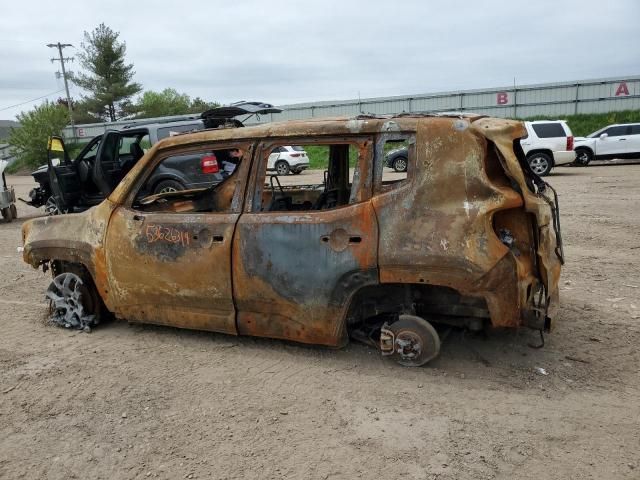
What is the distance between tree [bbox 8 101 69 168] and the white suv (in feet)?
99.1

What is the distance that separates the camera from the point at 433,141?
3436 mm

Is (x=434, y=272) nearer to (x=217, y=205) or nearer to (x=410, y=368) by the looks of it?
(x=410, y=368)

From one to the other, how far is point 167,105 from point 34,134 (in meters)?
22.7

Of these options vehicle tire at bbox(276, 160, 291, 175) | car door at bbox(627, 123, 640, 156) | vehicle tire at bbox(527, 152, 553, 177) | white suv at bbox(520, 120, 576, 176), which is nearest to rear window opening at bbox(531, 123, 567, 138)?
white suv at bbox(520, 120, 576, 176)

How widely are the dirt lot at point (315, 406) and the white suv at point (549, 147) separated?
42.3ft

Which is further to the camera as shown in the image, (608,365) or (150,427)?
(608,365)

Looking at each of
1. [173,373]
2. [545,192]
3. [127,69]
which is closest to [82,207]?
[173,373]

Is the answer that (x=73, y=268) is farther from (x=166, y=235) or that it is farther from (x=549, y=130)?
(x=549, y=130)

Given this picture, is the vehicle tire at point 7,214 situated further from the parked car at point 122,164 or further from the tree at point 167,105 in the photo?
the tree at point 167,105

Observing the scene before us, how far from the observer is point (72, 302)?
15.5ft

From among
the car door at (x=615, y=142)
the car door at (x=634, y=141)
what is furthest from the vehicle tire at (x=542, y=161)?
the car door at (x=634, y=141)

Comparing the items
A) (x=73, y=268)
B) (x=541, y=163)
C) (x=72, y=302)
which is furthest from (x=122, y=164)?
(x=541, y=163)

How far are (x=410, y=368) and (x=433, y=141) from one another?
1555 mm

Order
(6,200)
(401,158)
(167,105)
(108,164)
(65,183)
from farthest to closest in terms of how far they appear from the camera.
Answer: (167,105) → (6,200) → (65,183) → (108,164) → (401,158)
